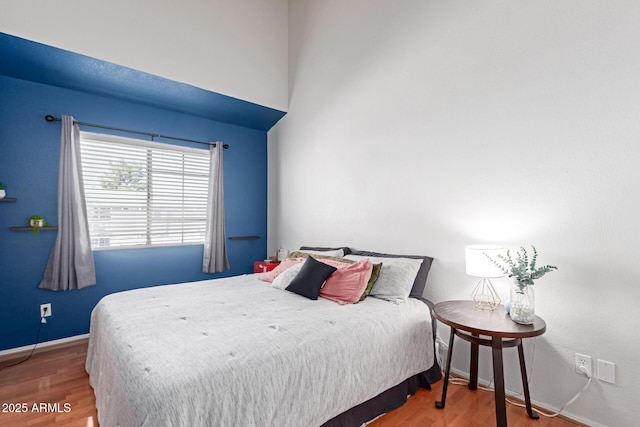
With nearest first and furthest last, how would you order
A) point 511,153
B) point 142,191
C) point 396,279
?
point 511,153, point 396,279, point 142,191

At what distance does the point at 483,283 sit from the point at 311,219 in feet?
6.62

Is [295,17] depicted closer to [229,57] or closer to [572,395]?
[229,57]

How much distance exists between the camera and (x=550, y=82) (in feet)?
5.85

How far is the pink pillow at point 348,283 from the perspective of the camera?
2.09m

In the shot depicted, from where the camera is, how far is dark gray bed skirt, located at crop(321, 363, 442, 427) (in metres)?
1.57

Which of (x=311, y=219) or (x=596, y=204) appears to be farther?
(x=311, y=219)

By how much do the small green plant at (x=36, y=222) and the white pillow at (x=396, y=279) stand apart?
2988 mm

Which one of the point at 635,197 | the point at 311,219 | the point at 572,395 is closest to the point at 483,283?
the point at 572,395

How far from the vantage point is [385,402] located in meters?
1.77

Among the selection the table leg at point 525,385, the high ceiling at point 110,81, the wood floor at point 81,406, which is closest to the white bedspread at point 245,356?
the wood floor at point 81,406

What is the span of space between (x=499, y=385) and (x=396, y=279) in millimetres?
859

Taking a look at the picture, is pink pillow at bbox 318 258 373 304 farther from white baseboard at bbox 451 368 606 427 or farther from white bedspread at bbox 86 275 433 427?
white baseboard at bbox 451 368 606 427

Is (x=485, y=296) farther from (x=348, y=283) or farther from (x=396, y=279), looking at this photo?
(x=348, y=283)

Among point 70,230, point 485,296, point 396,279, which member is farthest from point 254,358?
point 70,230
